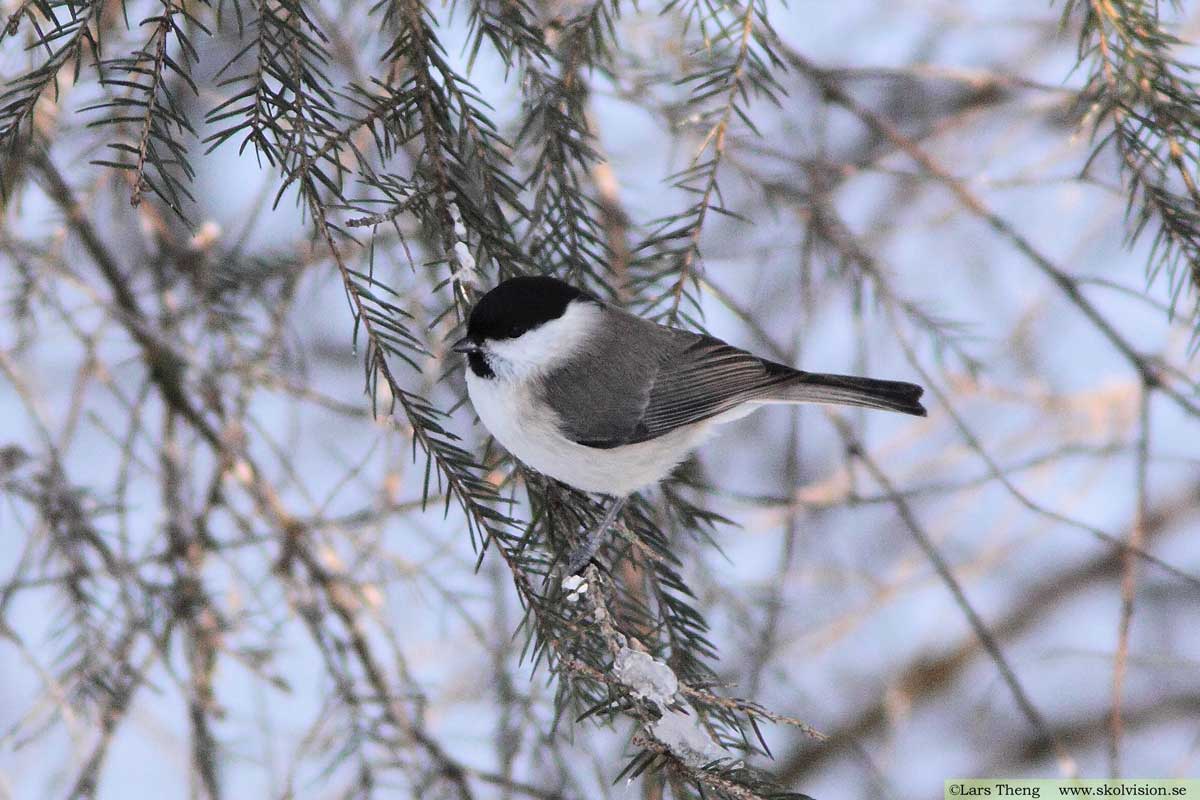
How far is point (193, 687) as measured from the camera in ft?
5.43

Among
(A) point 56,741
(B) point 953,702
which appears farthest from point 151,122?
(B) point 953,702

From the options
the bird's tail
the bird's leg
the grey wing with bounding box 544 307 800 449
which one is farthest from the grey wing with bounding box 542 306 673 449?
the bird's tail

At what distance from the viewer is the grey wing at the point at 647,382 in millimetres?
1681

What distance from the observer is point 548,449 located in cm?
155

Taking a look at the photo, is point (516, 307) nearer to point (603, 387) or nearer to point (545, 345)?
point (545, 345)

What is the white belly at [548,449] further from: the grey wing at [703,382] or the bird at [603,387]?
the grey wing at [703,382]

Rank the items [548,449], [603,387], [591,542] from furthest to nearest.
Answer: [603,387] → [548,449] → [591,542]

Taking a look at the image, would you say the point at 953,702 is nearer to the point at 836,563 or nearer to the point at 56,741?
the point at 836,563

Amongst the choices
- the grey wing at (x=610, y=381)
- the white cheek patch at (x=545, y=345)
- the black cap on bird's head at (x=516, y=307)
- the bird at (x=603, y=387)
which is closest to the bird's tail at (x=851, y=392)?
the bird at (x=603, y=387)

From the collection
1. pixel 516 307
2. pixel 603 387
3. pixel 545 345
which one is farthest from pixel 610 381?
pixel 516 307

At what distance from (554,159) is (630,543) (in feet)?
1.78

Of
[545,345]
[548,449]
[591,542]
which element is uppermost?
[545,345]

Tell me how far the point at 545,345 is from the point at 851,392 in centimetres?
55

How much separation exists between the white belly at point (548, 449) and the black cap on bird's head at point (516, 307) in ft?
0.28
